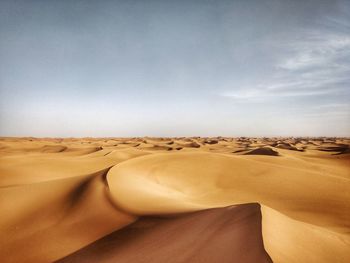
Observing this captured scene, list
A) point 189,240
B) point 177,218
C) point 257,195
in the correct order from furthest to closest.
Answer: point 257,195 → point 177,218 → point 189,240

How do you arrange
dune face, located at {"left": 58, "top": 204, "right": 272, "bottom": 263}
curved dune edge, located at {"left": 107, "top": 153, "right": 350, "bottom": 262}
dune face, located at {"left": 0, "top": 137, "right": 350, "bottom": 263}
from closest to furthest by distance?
dune face, located at {"left": 58, "top": 204, "right": 272, "bottom": 263}, dune face, located at {"left": 0, "top": 137, "right": 350, "bottom": 263}, curved dune edge, located at {"left": 107, "top": 153, "right": 350, "bottom": 262}

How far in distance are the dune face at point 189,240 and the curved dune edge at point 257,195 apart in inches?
8.0

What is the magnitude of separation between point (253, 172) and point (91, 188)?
6077mm

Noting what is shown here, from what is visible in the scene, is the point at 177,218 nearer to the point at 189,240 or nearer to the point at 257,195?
the point at 189,240

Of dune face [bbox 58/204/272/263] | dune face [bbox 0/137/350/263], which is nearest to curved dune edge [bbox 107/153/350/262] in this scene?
dune face [bbox 0/137/350/263]

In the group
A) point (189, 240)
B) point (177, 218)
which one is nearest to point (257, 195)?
point (177, 218)

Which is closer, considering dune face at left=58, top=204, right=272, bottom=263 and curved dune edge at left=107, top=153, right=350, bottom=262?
dune face at left=58, top=204, right=272, bottom=263

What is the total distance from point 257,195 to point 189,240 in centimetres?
468

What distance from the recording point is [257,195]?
24.6 feet

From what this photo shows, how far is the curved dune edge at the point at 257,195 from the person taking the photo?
3.27 m

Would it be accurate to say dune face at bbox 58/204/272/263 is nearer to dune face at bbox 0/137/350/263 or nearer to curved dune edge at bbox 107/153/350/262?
dune face at bbox 0/137/350/263

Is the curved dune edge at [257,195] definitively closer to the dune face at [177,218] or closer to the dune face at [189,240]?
the dune face at [177,218]

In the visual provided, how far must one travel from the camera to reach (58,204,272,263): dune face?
2.92 m

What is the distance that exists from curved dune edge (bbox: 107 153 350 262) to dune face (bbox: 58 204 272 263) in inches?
8.0
